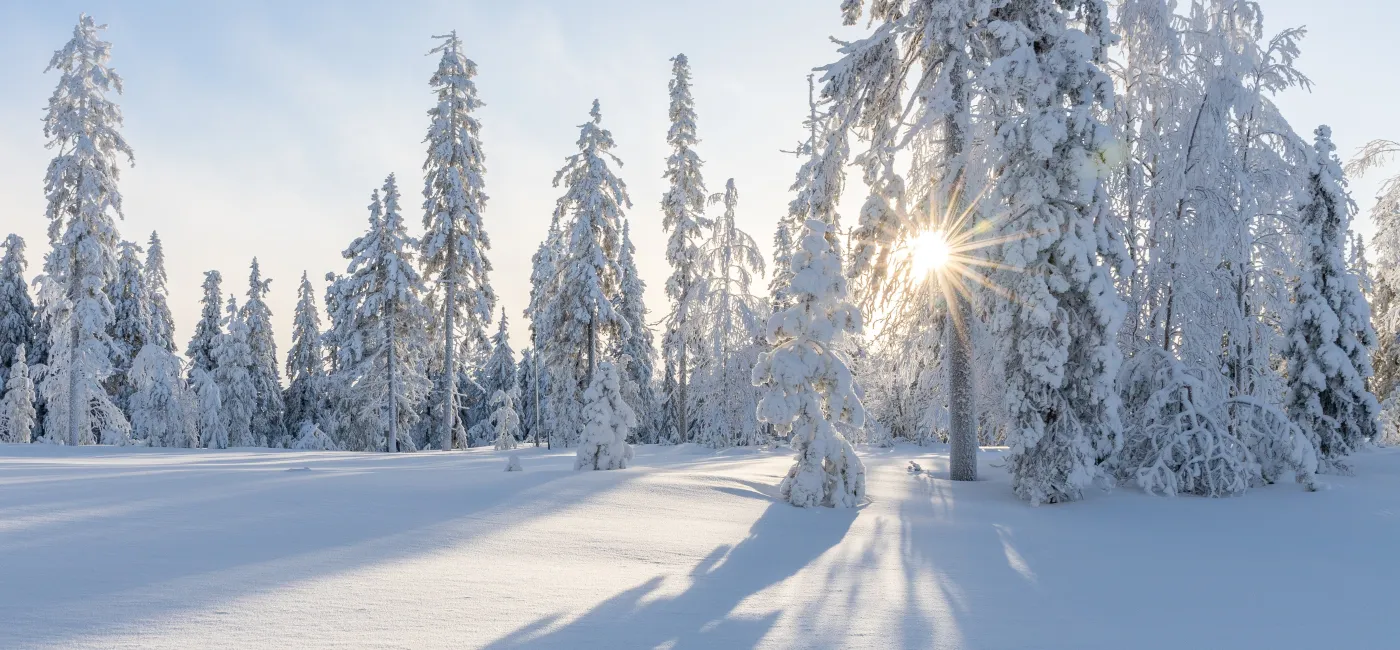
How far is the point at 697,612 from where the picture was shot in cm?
560

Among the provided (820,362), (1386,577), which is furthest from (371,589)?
(1386,577)

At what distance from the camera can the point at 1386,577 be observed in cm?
799

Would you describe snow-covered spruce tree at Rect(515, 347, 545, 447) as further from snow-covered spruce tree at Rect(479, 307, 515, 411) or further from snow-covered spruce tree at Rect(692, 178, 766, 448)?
snow-covered spruce tree at Rect(692, 178, 766, 448)

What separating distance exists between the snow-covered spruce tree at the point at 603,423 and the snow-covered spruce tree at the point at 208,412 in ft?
116

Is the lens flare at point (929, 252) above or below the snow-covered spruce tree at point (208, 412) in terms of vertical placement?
above

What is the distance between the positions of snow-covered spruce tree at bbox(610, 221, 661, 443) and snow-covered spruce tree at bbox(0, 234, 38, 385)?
2963 centimetres

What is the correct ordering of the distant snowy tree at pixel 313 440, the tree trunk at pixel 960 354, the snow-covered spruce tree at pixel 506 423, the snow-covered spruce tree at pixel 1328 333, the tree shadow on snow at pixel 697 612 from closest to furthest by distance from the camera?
the tree shadow on snow at pixel 697 612, the tree trunk at pixel 960 354, the snow-covered spruce tree at pixel 1328 333, the snow-covered spruce tree at pixel 506 423, the distant snowy tree at pixel 313 440

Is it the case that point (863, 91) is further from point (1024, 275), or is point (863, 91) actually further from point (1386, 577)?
point (1386, 577)

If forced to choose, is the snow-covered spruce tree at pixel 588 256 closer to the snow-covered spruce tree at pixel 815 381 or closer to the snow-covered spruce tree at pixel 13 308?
the snow-covered spruce tree at pixel 815 381

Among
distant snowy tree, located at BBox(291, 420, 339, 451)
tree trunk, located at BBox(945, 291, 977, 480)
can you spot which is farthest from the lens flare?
distant snowy tree, located at BBox(291, 420, 339, 451)

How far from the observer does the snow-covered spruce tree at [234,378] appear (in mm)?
43219

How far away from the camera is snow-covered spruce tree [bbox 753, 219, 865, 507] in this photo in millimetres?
11086

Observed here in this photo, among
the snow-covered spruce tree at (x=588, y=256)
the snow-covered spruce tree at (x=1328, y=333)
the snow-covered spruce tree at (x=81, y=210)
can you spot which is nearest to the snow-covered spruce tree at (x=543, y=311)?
the snow-covered spruce tree at (x=588, y=256)

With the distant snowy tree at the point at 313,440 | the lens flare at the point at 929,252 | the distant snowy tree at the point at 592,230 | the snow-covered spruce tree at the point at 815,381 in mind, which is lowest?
the distant snowy tree at the point at 313,440
